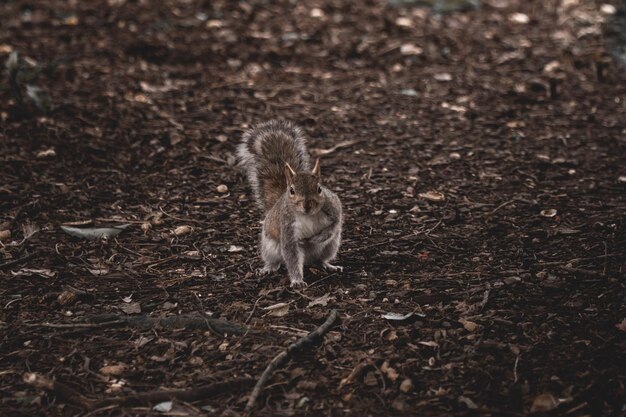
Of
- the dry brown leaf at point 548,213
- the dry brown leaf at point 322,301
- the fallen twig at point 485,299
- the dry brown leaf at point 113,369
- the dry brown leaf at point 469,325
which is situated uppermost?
the dry brown leaf at point 469,325

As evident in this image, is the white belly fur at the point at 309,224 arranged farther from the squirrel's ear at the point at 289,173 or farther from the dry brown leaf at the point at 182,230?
the dry brown leaf at the point at 182,230

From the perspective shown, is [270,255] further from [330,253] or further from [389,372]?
[389,372]

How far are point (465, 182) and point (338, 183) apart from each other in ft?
2.81

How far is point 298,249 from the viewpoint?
13.0ft

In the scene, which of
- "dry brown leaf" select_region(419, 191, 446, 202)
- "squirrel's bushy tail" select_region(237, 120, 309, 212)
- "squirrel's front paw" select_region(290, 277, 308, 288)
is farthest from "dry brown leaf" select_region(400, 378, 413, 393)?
"dry brown leaf" select_region(419, 191, 446, 202)

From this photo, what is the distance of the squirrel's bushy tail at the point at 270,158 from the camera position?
4398 millimetres

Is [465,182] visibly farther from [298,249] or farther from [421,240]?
[298,249]

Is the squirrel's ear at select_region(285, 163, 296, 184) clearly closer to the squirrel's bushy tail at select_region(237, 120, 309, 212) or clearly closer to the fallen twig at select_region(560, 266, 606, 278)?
the squirrel's bushy tail at select_region(237, 120, 309, 212)

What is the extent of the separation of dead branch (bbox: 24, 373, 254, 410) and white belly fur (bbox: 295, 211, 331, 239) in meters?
1.08

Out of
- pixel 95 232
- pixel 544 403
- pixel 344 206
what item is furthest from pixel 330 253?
pixel 544 403

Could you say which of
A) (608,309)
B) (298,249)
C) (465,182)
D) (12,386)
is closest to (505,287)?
(608,309)

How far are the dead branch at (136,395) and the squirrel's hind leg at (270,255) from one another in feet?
3.41

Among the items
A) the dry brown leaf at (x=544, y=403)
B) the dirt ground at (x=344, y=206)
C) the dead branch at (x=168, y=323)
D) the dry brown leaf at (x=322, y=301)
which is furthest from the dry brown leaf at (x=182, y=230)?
the dry brown leaf at (x=544, y=403)

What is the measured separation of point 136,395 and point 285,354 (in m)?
0.63
